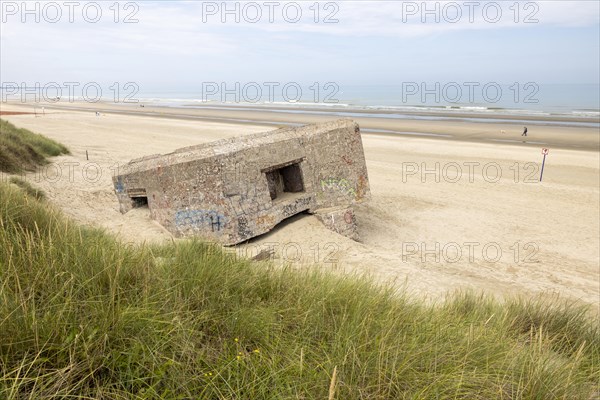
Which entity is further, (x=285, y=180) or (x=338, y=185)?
(x=285, y=180)

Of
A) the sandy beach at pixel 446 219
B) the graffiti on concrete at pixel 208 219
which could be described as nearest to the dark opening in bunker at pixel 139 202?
the sandy beach at pixel 446 219

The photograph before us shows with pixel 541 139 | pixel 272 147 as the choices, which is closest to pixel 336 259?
pixel 272 147

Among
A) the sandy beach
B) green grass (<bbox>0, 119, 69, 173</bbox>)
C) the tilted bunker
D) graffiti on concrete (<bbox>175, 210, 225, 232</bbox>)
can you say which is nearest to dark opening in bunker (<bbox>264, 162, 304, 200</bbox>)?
the tilted bunker

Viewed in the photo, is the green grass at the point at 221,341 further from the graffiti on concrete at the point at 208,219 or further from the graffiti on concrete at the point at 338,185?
the graffiti on concrete at the point at 338,185

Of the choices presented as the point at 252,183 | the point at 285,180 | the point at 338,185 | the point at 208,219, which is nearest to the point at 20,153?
the point at 208,219

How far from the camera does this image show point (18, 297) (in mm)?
2092

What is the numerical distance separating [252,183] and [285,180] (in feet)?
4.42

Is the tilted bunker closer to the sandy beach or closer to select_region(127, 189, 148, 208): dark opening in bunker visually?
select_region(127, 189, 148, 208): dark opening in bunker

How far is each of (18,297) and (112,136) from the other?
22.2m

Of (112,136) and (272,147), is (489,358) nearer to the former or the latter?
(272,147)

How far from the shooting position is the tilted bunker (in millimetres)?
6223

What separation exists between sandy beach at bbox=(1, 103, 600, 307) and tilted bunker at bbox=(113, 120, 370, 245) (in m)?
0.32

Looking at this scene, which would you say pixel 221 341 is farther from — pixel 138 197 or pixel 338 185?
pixel 138 197

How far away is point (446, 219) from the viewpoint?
31.3 feet
